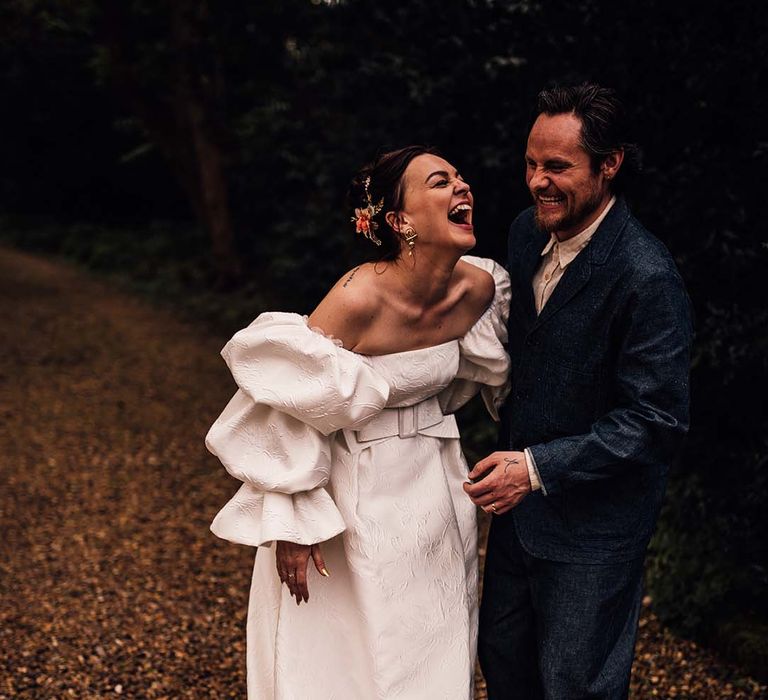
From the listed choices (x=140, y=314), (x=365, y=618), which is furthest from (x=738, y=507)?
(x=140, y=314)

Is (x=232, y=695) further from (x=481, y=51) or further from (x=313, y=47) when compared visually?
(x=313, y=47)

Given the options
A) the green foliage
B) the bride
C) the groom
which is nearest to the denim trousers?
the groom

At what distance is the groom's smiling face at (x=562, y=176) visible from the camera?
2.13 m

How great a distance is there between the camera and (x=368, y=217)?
2383 mm

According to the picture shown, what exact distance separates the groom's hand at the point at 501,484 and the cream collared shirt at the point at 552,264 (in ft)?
0.06

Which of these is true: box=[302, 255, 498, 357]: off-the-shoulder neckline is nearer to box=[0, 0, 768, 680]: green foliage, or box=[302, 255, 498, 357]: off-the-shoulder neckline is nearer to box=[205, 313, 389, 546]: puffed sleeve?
box=[205, 313, 389, 546]: puffed sleeve

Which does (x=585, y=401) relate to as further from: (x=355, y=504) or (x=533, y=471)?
(x=355, y=504)

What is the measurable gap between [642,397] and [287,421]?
818mm

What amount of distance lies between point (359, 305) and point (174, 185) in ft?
47.3

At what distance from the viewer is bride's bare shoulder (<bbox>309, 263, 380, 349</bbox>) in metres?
2.28

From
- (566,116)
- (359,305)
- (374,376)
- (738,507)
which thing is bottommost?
(738,507)

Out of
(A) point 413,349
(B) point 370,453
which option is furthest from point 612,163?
(B) point 370,453

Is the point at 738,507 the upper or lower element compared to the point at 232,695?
upper

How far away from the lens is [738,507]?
3652 mm
